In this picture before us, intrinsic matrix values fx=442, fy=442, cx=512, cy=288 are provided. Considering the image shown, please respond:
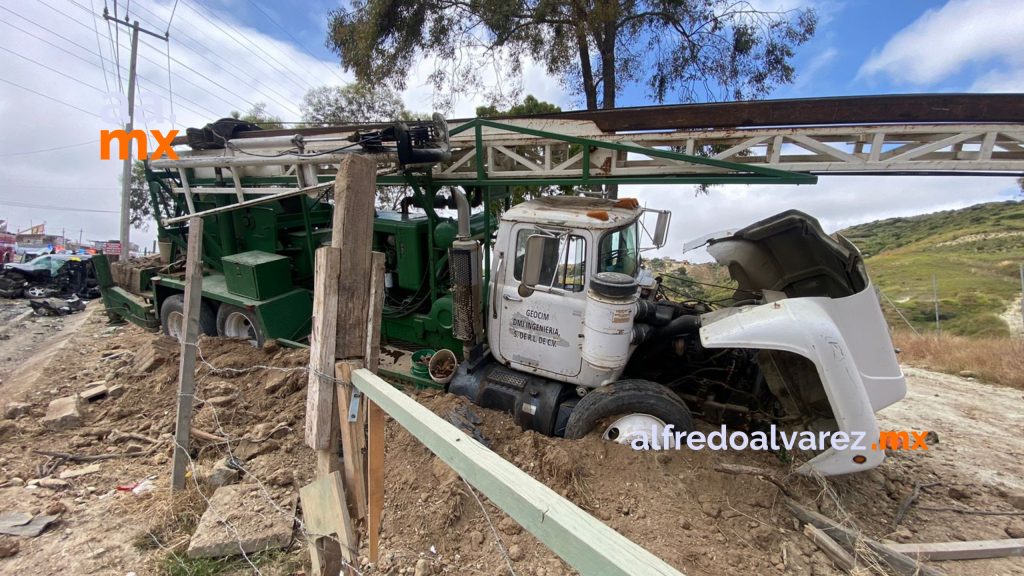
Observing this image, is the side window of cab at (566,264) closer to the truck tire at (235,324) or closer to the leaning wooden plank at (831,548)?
the leaning wooden plank at (831,548)

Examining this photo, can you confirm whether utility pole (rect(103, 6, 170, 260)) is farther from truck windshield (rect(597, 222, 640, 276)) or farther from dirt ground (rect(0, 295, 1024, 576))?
truck windshield (rect(597, 222, 640, 276))

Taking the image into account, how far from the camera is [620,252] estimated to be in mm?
3779

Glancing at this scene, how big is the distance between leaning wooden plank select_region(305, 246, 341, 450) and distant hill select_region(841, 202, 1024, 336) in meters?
5.83

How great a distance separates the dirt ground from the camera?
245 centimetres

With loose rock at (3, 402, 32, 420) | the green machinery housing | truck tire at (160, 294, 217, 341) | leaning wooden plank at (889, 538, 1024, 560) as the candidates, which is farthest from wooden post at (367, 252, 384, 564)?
truck tire at (160, 294, 217, 341)

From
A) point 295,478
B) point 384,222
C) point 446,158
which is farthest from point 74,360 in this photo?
point 446,158

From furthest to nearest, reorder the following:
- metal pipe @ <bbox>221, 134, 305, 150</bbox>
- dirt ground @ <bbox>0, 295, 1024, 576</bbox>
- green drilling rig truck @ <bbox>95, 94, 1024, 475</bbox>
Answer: metal pipe @ <bbox>221, 134, 305, 150</bbox> < green drilling rig truck @ <bbox>95, 94, 1024, 475</bbox> < dirt ground @ <bbox>0, 295, 1024, 576</bbox>

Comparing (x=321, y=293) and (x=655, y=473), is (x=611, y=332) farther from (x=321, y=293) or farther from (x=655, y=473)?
(x=321, y=293)

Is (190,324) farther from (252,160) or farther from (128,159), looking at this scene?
(128,159)

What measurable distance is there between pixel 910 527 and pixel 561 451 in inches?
89.9

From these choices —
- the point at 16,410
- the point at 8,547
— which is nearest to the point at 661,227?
the point at 8,547

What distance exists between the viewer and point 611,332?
3238mm

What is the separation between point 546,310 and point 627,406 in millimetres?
983

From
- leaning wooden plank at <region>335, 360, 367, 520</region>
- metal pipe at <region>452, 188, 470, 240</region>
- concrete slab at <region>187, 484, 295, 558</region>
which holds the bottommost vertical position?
concrete slab at <region>187, 484, 295, 558</region>
